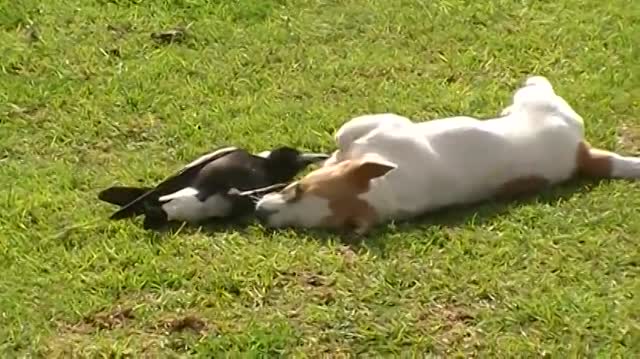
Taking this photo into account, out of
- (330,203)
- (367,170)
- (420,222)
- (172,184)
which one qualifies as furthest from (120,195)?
(420,222)

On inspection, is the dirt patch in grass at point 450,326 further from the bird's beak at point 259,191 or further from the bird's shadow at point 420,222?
the bird's beak at point 259,191

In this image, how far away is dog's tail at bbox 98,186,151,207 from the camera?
4.39 metres

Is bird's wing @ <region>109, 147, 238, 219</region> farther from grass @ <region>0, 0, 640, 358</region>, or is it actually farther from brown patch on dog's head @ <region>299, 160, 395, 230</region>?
brown patch on dog's head @ <region>299, 160, 395, 230</region>

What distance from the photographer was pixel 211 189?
4332mm

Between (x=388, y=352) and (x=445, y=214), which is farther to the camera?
(x=445, y=214)

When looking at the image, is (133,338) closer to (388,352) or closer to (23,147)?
(388,352)

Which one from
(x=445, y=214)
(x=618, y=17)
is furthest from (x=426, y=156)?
(x=618, y=17)

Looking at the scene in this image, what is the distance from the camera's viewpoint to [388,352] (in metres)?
3.69

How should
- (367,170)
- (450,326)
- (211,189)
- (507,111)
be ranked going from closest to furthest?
(450,326) < (367,170) < (211,189) < (507,111)

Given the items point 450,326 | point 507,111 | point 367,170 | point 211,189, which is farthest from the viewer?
point 507,111

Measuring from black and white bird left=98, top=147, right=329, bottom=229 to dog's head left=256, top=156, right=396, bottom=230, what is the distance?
0.12m

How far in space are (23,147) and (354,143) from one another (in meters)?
1.28

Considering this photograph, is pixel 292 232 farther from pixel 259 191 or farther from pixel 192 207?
pixel 192 207

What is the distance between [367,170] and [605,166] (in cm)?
87
